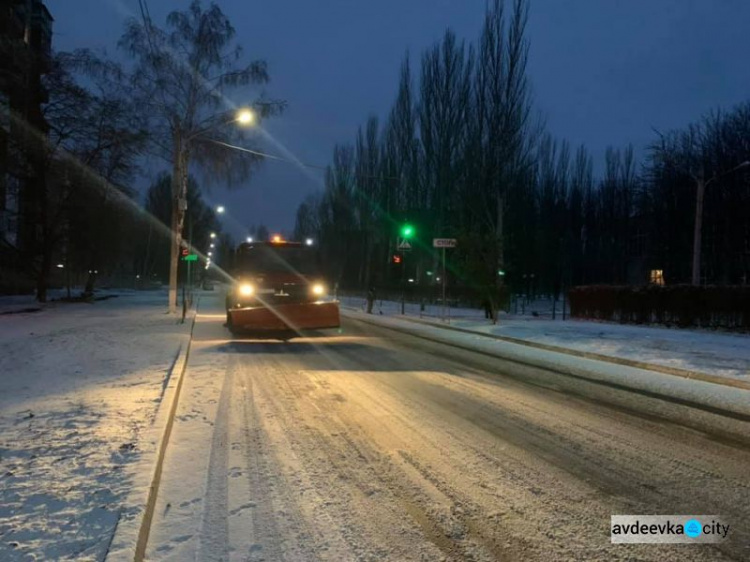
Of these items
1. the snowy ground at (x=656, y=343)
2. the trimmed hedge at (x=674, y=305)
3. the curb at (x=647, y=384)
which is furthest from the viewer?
the trimmed hedge at (x=674, y=305)

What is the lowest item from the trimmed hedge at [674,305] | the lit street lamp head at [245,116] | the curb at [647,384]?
the curb at [647,384]

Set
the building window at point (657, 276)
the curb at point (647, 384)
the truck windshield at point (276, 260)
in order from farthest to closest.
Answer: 1. the building window at point (657, 276)
2. the truck windshield at point (276, 260)
3. the curb at point (647, 384)

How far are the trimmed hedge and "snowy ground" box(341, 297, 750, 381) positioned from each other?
79 centimetres

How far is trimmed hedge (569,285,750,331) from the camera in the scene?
21031 millimetres

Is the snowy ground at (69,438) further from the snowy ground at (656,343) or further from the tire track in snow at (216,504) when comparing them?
the snowy ground at (656,343)

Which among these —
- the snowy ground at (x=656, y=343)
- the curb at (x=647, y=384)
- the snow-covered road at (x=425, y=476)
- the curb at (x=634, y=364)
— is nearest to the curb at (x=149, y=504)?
the snow-covered road at (x=425, y=476)

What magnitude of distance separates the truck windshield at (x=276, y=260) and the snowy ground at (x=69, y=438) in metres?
4.53

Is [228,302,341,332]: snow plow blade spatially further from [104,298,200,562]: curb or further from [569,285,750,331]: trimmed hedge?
[569,285,750,331]: trimmed hedge

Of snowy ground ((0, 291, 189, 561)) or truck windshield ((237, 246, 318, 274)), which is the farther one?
truck windshield ((237, 246, 318, 274))

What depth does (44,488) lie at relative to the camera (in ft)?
15.1

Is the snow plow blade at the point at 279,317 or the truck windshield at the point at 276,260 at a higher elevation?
the truck windshield at the point at 276,260

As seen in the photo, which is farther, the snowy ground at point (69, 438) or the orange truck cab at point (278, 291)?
the orange truck cab at point (278, 291)

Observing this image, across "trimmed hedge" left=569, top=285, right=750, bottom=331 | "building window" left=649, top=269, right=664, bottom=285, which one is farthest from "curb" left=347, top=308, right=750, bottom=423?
"building window" left=649, top=269, right=664, bottom=285

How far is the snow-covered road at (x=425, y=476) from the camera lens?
3988 mm
